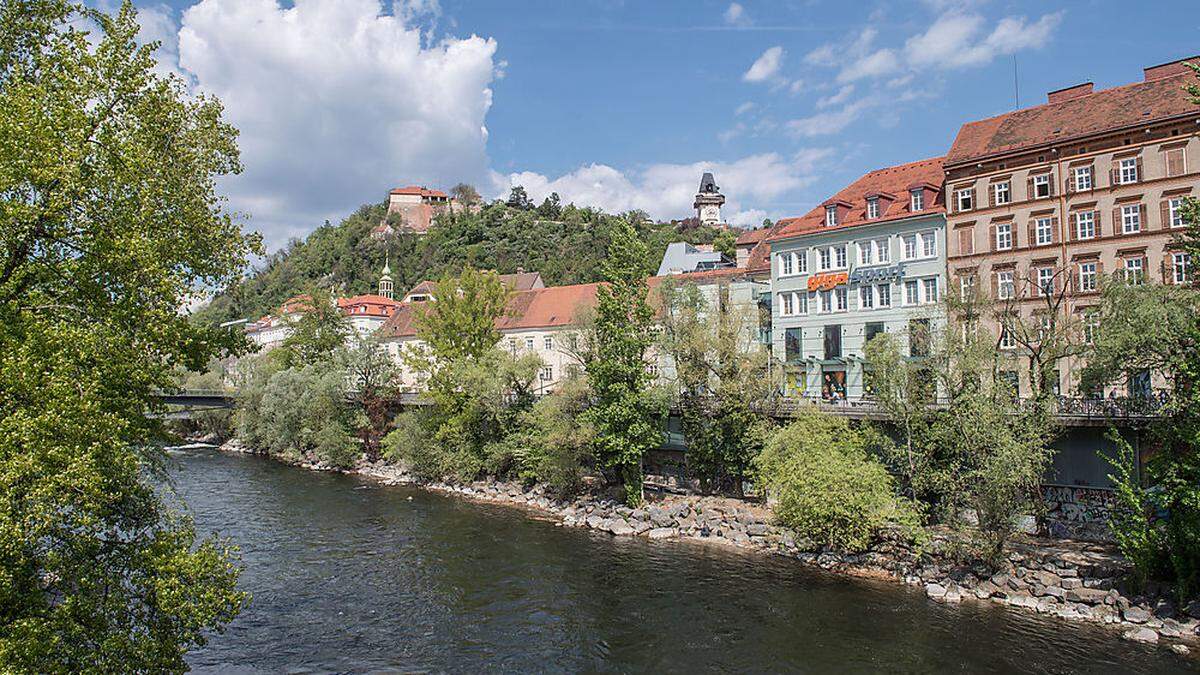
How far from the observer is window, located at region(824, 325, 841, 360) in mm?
42562

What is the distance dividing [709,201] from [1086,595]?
138199mm

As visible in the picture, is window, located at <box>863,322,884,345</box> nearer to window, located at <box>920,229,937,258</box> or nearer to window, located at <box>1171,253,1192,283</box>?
window, located at <box>920,229,937,258</box>

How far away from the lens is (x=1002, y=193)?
1465 inches

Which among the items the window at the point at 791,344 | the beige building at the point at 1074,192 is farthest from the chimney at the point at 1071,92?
the window at the point at 791,344

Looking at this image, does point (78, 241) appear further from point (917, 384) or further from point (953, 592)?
point (917, 384)

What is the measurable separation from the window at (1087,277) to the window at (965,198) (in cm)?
589

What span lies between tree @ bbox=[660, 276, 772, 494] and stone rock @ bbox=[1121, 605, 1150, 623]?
1447 centimetres

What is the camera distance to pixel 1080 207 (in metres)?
34.8

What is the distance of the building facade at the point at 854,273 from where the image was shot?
1564 inches

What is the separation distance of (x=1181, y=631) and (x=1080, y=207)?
71.4 feet

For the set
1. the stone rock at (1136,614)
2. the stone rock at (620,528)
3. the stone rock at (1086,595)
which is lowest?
the stone rock at (1136,614)

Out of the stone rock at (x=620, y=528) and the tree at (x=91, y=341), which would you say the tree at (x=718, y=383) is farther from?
the tree at (x=91, y=341)

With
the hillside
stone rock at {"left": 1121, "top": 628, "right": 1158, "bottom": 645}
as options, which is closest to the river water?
stone rock at {"left": 1121, "top": 628, "right": 1158, "bottom": 645}

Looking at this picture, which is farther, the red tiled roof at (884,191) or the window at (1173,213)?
the red tiled roof at (884,191)
